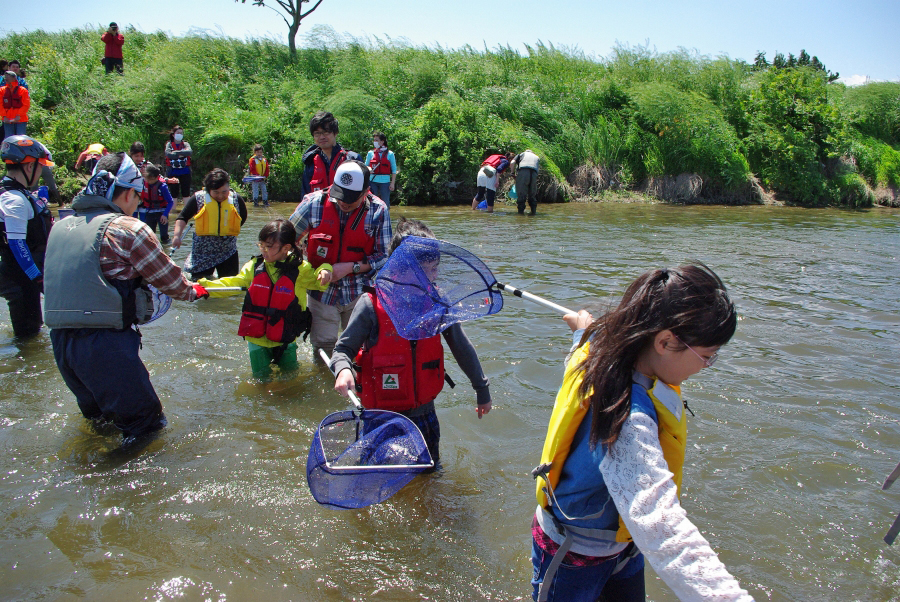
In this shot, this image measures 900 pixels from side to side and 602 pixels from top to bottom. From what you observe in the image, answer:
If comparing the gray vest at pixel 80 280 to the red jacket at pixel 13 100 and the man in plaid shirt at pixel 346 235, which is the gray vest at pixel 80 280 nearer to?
the man in plaid shirt at pixel 346 235

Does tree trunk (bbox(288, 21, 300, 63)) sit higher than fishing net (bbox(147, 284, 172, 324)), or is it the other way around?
tree trunk (bbox(288, 21, 300, 63))

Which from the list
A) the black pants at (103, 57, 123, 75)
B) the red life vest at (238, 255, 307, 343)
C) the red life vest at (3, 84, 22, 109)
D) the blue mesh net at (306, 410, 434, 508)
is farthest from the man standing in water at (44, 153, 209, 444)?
the black pants at (103, 57, 123, 75)

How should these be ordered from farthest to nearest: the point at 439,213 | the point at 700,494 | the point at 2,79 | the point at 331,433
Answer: the point at 439,213, the point at 2,79, the point at 700,494, the point at 331,433

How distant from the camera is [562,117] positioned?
24219 mm

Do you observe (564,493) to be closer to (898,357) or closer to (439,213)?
(898,357)

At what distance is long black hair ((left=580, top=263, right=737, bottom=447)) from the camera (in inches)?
69.7

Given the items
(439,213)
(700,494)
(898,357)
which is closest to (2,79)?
(439,213)

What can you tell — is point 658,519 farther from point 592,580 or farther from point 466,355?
point 466,355

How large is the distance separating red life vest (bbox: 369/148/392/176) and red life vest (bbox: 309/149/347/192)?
26.9ft

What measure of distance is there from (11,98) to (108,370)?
40.6ft

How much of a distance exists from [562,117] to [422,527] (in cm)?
2282

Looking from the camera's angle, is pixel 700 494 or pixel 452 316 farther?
pixel 700 494

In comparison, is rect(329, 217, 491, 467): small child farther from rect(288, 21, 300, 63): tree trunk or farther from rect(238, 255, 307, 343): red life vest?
rect(288, 21, 300, 63): tree trunk

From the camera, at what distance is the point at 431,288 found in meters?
3.23
